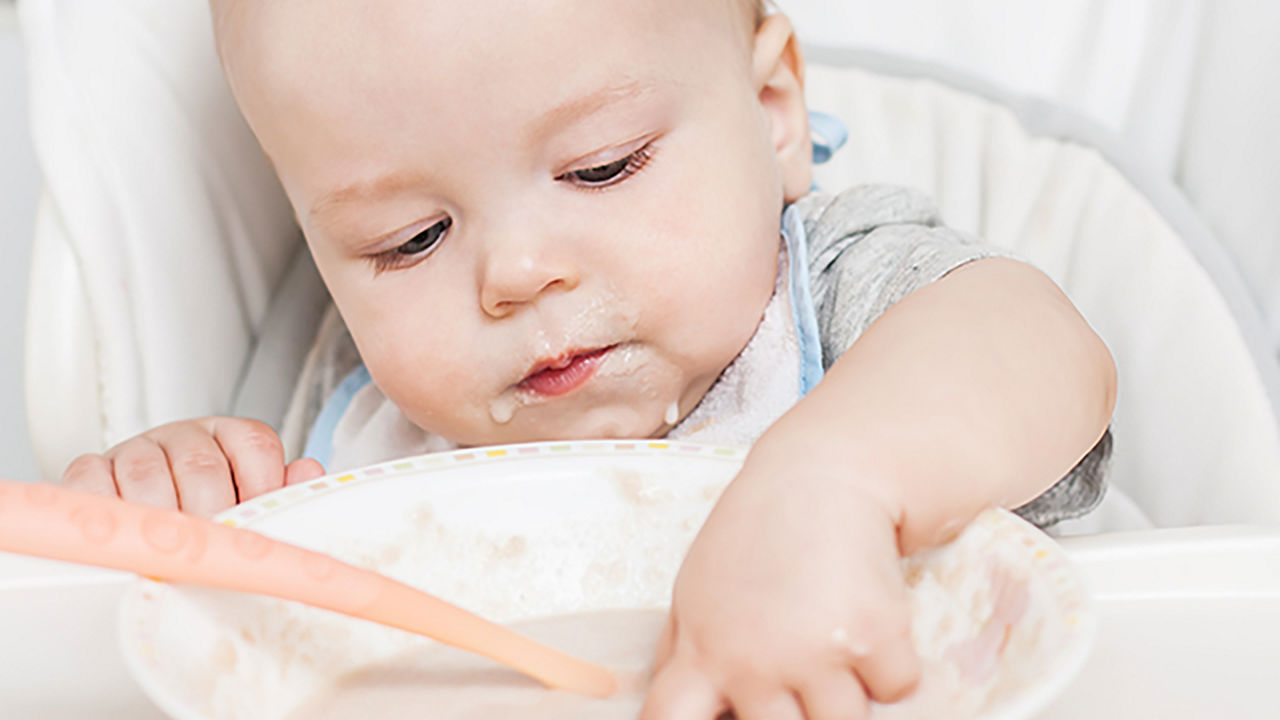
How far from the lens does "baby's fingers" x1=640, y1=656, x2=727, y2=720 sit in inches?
18.3

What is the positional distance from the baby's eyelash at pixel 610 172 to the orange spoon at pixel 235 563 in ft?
1.19

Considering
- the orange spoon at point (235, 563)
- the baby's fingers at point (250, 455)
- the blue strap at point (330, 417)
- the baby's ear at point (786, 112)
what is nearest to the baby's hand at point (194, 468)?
the baby's fingers at point (250, 455)

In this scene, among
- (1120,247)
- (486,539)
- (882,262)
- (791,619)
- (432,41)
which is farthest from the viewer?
(1120,247)

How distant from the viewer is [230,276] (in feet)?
3.52

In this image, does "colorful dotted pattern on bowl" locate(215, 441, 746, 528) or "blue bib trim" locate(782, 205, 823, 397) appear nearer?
"colorful dotted pattern on bowl" locate(215, 441, 746, 528)

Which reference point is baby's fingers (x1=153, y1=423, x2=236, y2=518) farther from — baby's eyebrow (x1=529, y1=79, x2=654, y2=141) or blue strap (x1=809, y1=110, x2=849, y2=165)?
blue strap (x1=809, y1=110, x2=849, y2=165)

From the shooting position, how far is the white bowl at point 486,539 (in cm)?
52

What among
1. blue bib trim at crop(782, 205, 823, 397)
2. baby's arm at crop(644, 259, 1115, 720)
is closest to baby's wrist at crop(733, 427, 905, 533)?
baby's arm at crop(644, 259, 1115, 720)

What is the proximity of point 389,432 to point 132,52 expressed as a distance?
0.39 meters

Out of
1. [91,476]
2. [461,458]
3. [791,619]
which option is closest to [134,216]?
[91,476]

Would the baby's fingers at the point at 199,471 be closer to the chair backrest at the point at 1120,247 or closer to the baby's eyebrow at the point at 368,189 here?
the baby's eyebrow at the point at 368,189

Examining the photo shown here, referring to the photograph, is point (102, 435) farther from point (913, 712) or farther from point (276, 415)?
point (913, 712)

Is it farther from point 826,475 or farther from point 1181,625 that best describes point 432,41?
point 1181,625

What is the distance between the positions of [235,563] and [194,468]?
0.37 meters
